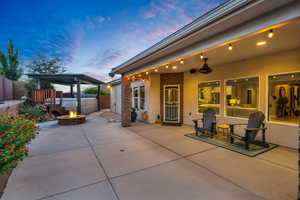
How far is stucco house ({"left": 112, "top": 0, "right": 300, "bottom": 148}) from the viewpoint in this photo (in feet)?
6.23

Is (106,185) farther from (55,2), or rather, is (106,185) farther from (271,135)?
(55,2)

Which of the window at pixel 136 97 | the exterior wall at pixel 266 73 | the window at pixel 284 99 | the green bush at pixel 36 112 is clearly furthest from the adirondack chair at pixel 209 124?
the green bush at pixel 36 112

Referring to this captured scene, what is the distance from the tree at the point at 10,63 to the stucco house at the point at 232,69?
13363 mm

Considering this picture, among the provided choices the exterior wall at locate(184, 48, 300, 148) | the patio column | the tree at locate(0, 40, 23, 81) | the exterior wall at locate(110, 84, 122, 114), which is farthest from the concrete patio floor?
the tree at locate(0, 40, 23, 81)

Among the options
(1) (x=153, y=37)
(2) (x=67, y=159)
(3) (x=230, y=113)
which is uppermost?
(1) (x=153, y=37)

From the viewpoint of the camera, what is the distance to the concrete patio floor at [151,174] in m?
1.93

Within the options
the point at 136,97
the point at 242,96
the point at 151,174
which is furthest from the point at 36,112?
the point at 242,96

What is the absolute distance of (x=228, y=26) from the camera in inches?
83.5

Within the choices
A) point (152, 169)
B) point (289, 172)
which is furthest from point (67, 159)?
point (289, 172)

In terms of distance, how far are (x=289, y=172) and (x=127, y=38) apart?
432 inches

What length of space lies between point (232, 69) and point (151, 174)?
495 centimetres

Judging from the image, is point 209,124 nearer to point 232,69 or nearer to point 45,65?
point 232,69

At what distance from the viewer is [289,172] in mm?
2463

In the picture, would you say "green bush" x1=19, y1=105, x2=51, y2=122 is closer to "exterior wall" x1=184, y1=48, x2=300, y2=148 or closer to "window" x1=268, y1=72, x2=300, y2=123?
"exterior wall" x1=184, y1=48, x2=300, y2=148
